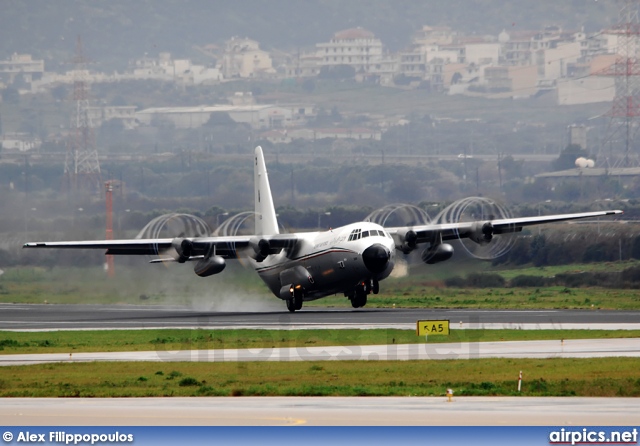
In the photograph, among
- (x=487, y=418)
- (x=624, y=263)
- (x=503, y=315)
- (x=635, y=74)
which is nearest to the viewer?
(x=487, y=418)

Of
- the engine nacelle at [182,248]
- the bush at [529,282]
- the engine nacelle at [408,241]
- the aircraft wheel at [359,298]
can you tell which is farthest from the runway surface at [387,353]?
the bush at [529,282]

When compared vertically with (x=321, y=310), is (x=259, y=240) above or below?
above

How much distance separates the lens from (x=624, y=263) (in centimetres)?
6912

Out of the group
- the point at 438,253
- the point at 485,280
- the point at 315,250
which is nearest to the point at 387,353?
the point at 315,250

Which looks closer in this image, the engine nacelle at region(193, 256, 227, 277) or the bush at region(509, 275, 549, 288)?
the engine nacelle at region(193, 256, 227, 277)

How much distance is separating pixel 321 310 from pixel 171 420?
115 feet

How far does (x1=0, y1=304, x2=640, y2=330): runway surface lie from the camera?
44.9 metres

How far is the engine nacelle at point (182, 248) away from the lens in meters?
53.2

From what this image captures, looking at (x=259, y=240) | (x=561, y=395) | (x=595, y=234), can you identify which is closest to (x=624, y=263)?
(x=595, y=234)

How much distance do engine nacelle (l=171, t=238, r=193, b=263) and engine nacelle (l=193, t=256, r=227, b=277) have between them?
749 mm

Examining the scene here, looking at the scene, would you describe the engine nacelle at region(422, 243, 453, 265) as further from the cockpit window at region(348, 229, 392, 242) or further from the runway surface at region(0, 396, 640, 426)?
the runway surface at region(0, 396, 640, 426)

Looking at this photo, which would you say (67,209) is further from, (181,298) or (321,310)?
(321,310)

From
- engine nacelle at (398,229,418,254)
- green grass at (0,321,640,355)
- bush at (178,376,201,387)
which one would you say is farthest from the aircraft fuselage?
bush at (178,376,201,387)

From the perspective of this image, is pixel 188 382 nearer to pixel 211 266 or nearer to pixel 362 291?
pixel 211 266
